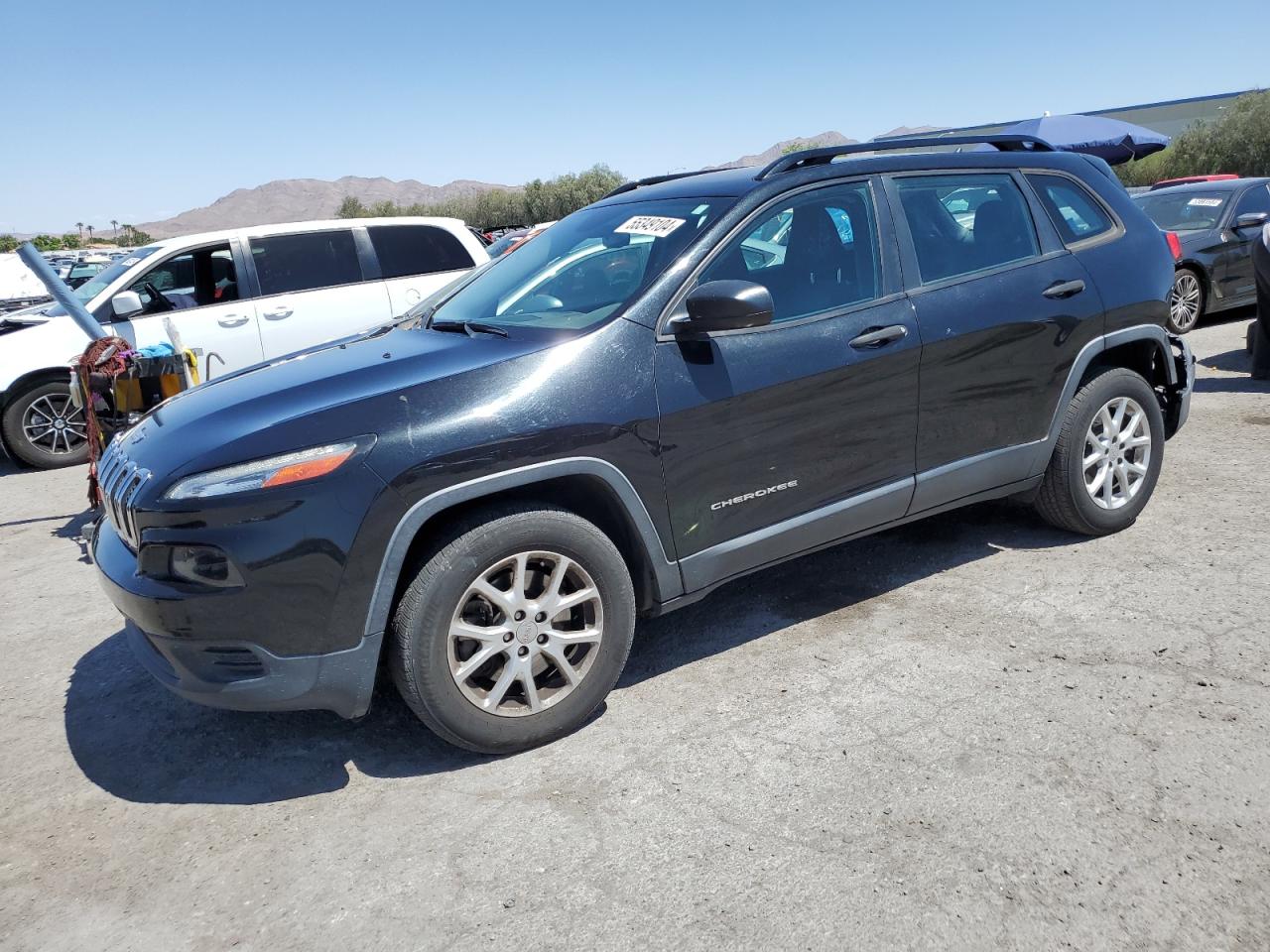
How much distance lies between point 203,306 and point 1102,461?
22.2 ft

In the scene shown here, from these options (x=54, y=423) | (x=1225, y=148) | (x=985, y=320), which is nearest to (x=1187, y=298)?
(x=985, y=320)

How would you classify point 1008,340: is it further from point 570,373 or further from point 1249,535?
point 570,373

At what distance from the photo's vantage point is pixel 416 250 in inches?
346

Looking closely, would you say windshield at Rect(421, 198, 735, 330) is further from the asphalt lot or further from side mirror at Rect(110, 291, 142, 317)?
side mirror at Rect(110, 291, 142, 317)

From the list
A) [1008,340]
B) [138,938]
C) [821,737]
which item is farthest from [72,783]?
[1008,340]

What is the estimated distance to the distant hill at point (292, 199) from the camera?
162m

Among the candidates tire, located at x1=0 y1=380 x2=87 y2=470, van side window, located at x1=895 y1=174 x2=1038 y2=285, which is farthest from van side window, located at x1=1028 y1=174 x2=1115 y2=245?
tire, located at x1=0 y1=380 x2=87 y2=470

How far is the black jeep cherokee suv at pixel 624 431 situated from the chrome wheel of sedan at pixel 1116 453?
18 millimetres

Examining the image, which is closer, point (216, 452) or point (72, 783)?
point (216, 452)

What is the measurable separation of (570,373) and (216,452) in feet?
3.63

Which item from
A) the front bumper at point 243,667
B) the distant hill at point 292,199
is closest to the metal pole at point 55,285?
the front bumper at point 243,667

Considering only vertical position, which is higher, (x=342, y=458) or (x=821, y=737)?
(x=342, y=458)

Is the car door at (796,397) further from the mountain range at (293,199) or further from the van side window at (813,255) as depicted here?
the mountain range at (293,199)

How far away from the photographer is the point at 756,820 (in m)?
2.72
